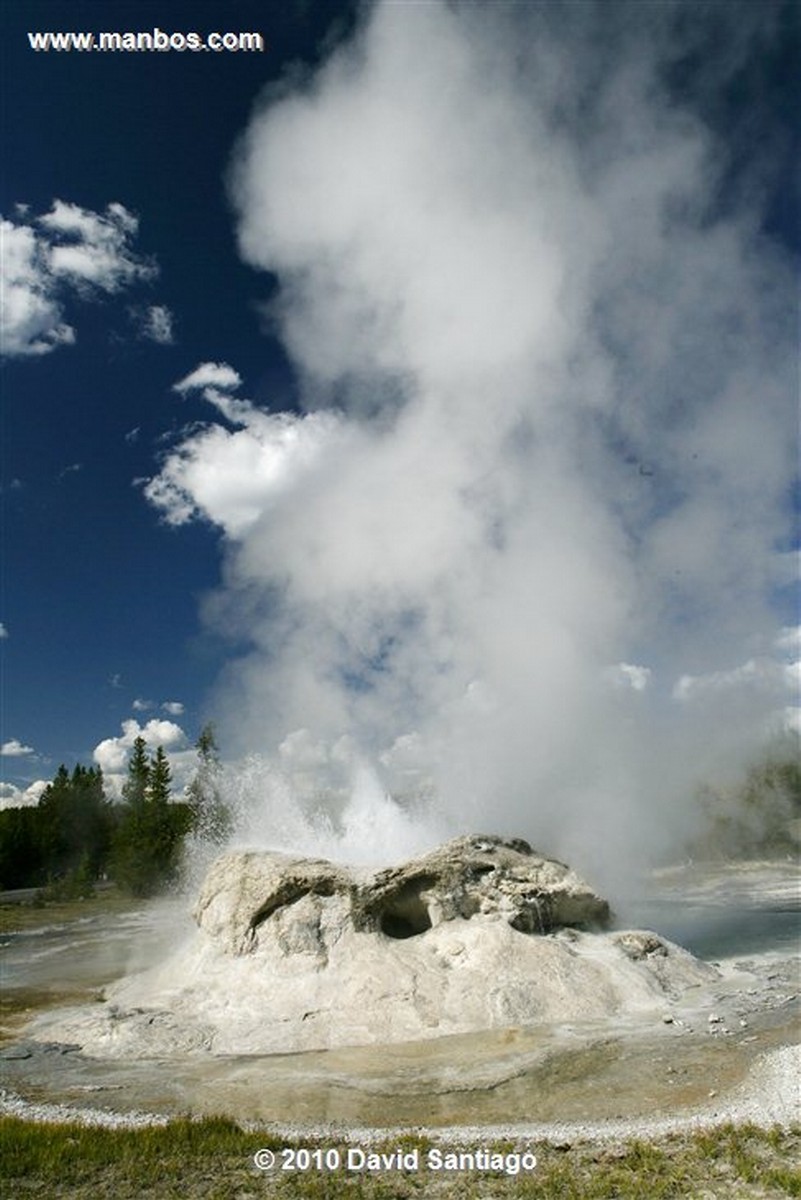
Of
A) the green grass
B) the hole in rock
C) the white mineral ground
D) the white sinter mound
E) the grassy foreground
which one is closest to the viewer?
the grassy foreground

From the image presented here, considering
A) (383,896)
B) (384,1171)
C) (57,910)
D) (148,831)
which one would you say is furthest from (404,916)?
(148,831)

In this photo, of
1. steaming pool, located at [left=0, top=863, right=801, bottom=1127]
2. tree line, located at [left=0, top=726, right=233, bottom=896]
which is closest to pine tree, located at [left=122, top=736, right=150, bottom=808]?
tree line, located at [left=0, top=726, right=233, bottom=896]

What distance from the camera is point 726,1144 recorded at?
474 inches

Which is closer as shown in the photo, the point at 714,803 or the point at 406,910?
the point at 406,910

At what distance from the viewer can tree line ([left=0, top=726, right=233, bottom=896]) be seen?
6856 centimetres

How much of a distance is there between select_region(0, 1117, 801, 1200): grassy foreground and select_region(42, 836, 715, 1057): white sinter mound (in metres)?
7.50

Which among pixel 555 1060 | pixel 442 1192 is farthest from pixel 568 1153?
pixel 555 1060

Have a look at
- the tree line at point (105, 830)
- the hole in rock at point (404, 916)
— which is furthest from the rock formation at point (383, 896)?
the tree line at point (105, 830)

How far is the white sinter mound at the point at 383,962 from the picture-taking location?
20922mm

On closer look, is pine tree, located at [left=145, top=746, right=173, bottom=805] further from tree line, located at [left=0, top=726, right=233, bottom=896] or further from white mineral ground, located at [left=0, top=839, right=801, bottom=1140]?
white mineral ground, located at [left=0, top=839, right=801, bottom=1140]

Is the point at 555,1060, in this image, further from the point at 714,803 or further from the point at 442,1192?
the point at 714,803

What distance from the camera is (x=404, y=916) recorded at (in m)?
25.8

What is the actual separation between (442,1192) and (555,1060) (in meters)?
7.63

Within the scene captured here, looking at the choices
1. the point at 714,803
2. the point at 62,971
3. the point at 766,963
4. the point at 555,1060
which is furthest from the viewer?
the point at 714,803
